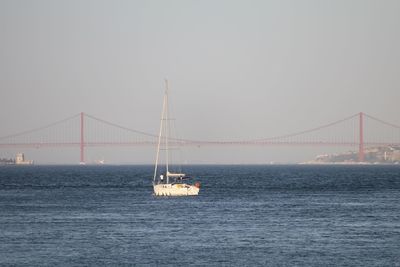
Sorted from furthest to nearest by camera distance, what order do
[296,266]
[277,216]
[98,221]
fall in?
[277,216]
[98,221]
[296,266]

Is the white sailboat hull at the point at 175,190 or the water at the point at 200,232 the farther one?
the white sailboat hull at the point at 175,190

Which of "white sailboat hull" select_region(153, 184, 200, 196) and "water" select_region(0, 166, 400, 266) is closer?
"water" select_region(0, 166, 400, 266)

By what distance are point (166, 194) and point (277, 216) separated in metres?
20.9

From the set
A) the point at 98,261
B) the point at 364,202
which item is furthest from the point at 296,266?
the point at 364,202

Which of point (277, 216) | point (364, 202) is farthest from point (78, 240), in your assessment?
point (364, 202)

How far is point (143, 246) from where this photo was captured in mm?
35719

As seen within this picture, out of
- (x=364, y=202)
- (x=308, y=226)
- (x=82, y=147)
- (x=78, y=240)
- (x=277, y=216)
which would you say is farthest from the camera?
(x=82, y=147)

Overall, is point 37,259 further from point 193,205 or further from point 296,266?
point 193,205

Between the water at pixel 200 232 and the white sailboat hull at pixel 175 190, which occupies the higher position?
the white sailboat hull at pixel 175 190

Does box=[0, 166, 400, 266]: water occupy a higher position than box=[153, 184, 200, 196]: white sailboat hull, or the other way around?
box=[153, 184, 200, 196]: white sailboat hull

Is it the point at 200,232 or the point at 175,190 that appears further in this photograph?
the point at 175,190

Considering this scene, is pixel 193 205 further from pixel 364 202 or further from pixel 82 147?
pixel 82 147

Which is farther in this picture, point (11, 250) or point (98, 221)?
point (98, 221)

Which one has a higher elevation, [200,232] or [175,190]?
[175,190]
